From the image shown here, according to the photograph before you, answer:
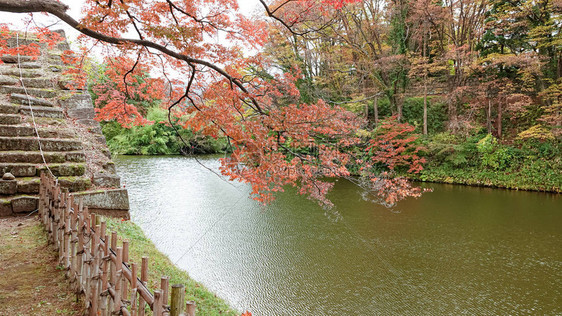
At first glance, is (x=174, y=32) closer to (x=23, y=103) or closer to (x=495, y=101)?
(x=23, y=103)

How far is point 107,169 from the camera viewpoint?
5141mm

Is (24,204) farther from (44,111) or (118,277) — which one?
(118,277)

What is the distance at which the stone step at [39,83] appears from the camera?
6094mm

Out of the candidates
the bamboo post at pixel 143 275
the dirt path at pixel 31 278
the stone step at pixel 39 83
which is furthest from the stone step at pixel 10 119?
the bamboo post at pixel 143 275

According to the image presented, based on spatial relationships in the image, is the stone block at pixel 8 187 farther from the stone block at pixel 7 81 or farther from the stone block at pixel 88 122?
the stone block at pixel 7 81

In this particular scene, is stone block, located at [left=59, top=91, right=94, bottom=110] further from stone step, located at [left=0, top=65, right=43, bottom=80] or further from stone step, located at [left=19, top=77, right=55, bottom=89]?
stone step, located at [left=0, top=65, right=43, bottom=80]

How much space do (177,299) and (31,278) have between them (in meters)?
1.92

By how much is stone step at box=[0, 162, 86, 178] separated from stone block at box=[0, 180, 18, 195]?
247 millimetres

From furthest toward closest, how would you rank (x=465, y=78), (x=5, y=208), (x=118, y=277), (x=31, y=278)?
1. (x=465, y=78)
2. (x=5, y=208)
3. (x=31, y=278)
4. (x=118, y=277)

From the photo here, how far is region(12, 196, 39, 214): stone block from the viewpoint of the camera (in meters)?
3.77

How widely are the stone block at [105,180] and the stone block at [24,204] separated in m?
0.79

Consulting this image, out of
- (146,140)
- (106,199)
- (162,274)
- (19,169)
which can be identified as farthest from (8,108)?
(146,140)

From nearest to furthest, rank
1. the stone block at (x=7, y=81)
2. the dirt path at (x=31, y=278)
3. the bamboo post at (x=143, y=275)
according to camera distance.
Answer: the bamboo post at (x=143, y=275), the dirt path at (x=31, y=278), the stone block at (x=7, y=81)

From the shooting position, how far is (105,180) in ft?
15.1
